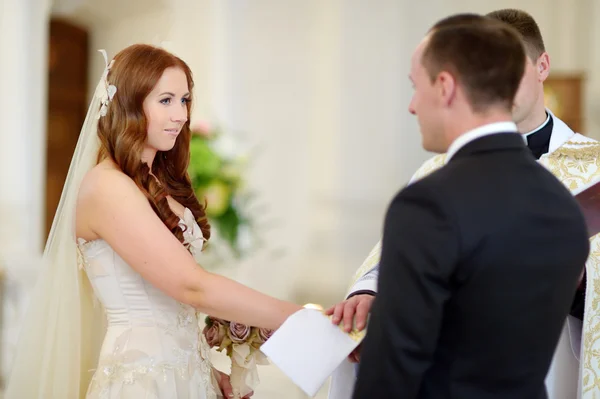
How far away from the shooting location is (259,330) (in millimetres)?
2637

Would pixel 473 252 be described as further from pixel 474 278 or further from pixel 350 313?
pixel 350 313

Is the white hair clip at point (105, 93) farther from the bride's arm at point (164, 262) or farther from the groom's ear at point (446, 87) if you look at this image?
the groom's ear at point (446, 87)

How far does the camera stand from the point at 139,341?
2537mm

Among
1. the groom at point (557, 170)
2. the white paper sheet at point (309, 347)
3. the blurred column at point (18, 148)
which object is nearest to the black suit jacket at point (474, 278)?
the white paper sheet at point (309, 347)

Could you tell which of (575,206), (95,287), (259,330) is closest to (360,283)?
(259,330)

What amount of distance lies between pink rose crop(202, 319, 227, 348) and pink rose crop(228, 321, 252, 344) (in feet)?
0.13

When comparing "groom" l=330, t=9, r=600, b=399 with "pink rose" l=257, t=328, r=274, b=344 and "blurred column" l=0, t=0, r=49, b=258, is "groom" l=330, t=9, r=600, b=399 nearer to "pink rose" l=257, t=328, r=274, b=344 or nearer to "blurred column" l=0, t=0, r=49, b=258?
"pink rose" l=257, t=328, r=274, b=344

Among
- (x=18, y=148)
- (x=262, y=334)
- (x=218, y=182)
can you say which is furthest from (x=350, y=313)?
(x=18, y=148)

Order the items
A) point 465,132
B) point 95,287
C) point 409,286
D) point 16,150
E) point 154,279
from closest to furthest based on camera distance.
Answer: point 409,286
point 465,132
point 154,279
point 95,287
point 16,150

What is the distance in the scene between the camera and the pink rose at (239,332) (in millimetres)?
2619

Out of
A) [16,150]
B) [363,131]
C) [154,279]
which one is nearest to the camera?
[154,279]

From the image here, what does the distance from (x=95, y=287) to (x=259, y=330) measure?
569 mm

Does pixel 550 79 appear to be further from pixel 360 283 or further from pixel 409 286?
pixel 409 286

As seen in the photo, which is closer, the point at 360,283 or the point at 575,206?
the point at 575,206
